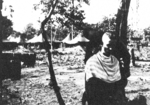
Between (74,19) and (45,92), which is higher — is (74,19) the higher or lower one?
the higher one

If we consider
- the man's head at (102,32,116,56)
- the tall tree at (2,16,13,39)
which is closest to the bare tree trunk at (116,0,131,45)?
the tall tree at (2,16,13,39)

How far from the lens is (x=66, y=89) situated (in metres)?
9.77

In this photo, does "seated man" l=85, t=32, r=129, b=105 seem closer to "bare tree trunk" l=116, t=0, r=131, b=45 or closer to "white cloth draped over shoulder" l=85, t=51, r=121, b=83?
"white cloth draped over shoulder" l=85, t=51, r=121, b=83

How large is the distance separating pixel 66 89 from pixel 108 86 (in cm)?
546

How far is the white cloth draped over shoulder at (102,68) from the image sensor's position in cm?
427

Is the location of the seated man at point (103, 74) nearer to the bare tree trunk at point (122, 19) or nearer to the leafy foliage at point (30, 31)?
the bare tree trunk at point (122, 19)

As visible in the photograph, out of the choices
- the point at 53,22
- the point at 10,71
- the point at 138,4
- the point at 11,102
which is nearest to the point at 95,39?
the point at 11,102

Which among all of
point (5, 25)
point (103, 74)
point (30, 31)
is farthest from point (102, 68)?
point (30, 31)

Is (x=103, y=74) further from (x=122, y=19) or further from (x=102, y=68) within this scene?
(x=122, y=19)

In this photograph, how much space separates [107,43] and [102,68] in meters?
0.45

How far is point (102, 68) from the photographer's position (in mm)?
4344

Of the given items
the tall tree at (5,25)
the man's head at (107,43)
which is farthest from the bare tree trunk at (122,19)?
the man's head at (107,43)

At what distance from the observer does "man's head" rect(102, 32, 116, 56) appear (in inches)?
173

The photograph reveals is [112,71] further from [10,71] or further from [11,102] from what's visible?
[10,71]
